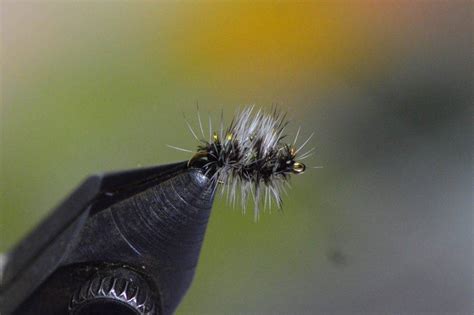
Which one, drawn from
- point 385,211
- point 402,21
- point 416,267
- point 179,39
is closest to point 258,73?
point 179,39

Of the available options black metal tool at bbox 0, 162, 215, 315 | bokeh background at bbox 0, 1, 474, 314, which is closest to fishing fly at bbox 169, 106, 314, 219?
black metal tool at bbox 0, 162, 215, 315

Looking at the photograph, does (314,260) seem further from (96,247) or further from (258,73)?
(96,247)

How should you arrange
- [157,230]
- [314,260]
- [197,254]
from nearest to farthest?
[157,230] < [197,254] < [314,260]

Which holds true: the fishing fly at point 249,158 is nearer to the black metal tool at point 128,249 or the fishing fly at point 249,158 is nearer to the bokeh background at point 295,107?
the black metal tool at point 128,249

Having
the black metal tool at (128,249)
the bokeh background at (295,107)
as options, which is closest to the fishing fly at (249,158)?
the black metal tool at (128,249)

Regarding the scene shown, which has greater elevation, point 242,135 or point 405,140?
point 405,140

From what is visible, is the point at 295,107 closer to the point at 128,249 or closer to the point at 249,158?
Result: the point at 249,158
